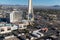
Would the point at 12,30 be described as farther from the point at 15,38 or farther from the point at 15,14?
the point at 15,14

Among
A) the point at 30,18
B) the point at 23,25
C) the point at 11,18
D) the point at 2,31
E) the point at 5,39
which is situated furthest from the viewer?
the point at 30,18

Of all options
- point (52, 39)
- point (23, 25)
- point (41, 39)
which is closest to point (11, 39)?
point (41, 39)

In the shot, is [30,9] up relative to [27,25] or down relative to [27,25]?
up

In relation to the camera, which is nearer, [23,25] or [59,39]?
[59,39]

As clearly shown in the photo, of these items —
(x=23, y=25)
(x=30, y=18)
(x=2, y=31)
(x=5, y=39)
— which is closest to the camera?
(x=5, y=39)

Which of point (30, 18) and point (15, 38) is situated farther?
point (30, 18)

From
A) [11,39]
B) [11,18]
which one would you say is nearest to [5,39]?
[11,39]

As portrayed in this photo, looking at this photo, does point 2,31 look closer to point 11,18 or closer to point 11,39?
point 11,39

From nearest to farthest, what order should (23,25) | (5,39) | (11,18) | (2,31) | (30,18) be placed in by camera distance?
(5,39) → (2,31) → (23,25) → (11,18) → (30,18)

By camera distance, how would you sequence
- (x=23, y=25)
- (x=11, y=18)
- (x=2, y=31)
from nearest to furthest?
(x=2, y=31) < (x=23, y=25) < (x=11, y=18)
